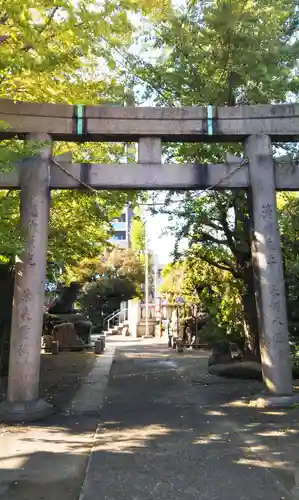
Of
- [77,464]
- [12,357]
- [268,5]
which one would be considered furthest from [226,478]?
[268,5]

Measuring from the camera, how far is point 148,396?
9523 mm

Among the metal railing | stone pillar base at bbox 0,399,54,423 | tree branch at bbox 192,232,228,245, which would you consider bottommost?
stone pillar base at bbox 0,399,54,423

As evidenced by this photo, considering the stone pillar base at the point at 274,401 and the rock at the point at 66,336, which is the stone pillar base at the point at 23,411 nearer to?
the stone pillar base at the point at 274,401

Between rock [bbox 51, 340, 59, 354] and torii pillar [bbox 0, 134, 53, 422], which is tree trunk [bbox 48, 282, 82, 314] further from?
torii pillar [bbox 0, 134, 53, 422]

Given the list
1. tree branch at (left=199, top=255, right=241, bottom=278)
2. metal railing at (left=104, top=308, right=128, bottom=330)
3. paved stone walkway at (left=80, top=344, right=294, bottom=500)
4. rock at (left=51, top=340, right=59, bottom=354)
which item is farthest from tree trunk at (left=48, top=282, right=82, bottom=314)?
paved stone walkway at (left=80, top=344, right=294, bottom=500)

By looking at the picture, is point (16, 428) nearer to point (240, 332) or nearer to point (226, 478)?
point (226, 478)

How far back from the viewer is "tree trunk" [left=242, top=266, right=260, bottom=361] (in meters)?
11.5

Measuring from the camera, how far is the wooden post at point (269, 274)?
819cm

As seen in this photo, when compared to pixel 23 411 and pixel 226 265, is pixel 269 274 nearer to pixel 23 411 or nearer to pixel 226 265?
pixel 226 265

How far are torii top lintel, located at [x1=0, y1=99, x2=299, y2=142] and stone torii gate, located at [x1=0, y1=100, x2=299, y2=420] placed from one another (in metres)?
0.02

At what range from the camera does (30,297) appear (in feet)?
26.2

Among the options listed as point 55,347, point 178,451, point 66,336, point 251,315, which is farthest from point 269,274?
point 66,336

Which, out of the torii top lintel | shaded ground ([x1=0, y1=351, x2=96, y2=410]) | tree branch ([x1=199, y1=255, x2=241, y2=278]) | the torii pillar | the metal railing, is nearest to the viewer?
the torii pillar

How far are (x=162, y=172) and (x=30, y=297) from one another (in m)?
3.40
